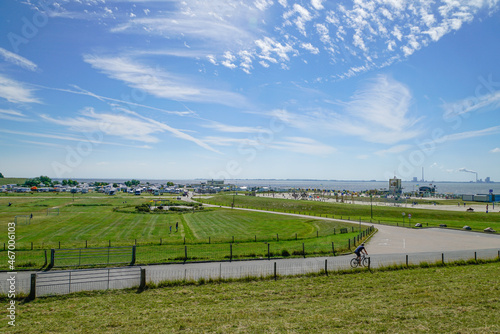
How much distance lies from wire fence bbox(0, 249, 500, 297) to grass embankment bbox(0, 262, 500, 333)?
1.24 m

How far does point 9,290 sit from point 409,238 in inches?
1620

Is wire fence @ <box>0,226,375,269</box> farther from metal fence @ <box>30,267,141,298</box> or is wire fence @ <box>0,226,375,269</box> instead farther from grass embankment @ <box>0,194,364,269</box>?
metal fence @ <box>30,267,141,298</box>

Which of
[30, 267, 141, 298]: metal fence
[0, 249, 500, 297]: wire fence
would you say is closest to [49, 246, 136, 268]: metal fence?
[0, 249, 500, 297]: wire fence

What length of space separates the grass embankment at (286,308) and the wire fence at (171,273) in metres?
1.24

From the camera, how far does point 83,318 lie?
37.6 feet

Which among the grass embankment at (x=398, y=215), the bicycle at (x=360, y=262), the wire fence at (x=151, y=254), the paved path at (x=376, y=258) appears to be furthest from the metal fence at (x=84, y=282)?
the grass embankment at (x=398, y=215)

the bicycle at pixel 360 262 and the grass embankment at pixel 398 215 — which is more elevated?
the bicycle at pixel 360 262

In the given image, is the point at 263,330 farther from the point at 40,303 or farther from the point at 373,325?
the point at 40,303

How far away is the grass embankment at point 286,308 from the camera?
33.9 feet

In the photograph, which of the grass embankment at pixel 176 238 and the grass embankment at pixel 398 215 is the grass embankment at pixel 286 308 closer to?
the grass embankment at pixel 176 238

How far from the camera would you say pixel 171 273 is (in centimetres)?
1892

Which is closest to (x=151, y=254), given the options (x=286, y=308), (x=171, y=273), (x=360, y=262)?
(x=171, y=273)

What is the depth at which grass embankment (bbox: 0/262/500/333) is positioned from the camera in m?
10.3

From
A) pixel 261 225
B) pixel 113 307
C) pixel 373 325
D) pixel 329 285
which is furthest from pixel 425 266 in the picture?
pixel 261 225
